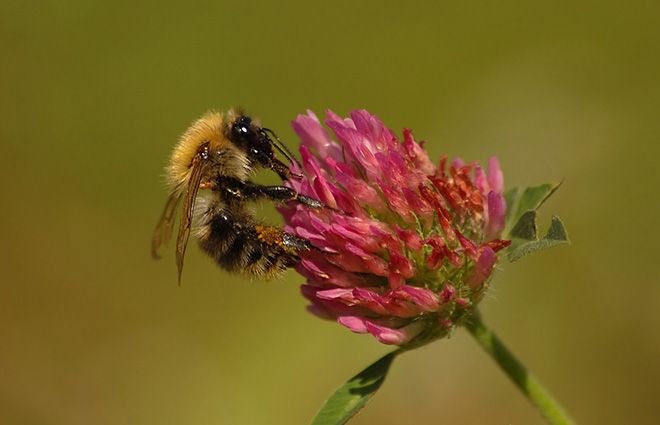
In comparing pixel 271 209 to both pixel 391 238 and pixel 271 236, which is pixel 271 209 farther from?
pixel 391 238

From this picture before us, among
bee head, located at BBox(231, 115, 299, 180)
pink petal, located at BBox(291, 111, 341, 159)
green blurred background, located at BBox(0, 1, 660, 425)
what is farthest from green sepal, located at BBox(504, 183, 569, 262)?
green blurred background, located at BBox(0, 1, 660, 425)

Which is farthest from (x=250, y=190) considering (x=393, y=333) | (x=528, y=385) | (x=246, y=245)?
(x=528, y=385)

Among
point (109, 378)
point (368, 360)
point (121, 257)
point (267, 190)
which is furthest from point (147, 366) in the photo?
point (267, 190)

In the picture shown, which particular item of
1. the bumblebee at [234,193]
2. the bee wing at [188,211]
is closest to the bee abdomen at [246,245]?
the bumblebee at [234,193]

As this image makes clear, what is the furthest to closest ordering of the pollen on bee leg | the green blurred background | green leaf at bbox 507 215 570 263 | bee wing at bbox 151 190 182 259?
the green blurred background
bee wing at bbox 151 190 182 259
the pollen on bee leg
green leaf at bbox 507 215 570 263


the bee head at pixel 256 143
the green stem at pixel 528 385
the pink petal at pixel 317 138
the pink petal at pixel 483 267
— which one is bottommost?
the green stem at pixel 528 385

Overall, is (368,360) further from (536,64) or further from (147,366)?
(536,64)

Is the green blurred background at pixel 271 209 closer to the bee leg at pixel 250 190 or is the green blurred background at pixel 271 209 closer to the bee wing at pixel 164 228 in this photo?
the bee wing at pixel 164 228

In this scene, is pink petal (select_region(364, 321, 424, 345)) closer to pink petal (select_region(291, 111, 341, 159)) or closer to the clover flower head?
the clover flower head
